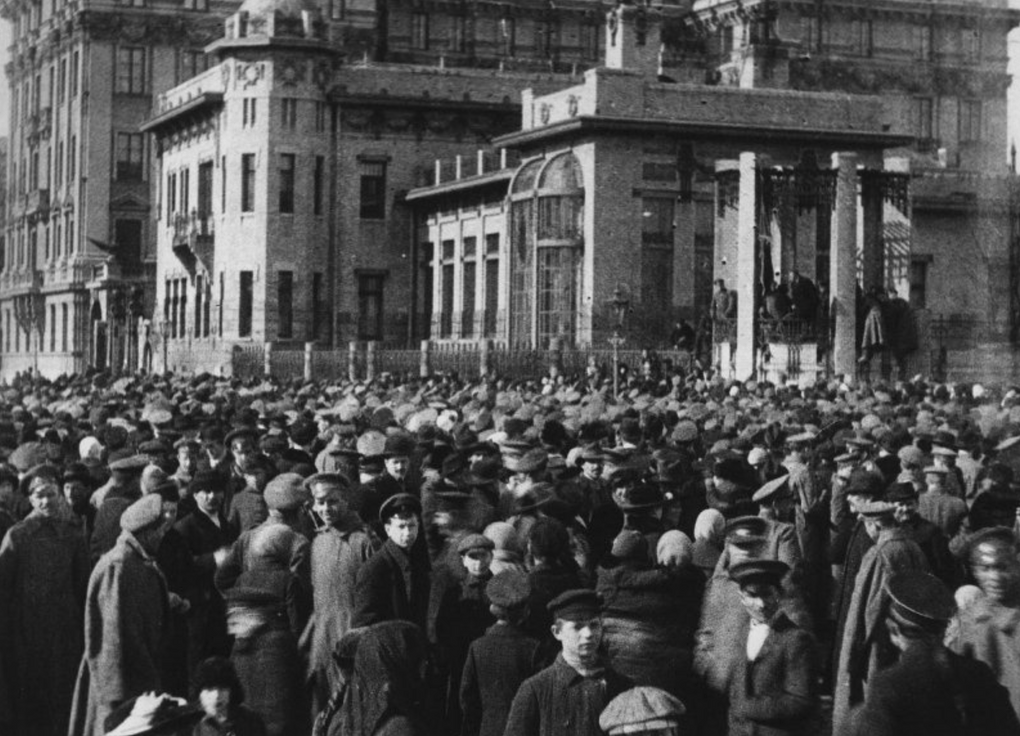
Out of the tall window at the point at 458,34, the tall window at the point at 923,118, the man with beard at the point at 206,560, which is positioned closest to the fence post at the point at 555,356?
the tall window at the point at 458,34

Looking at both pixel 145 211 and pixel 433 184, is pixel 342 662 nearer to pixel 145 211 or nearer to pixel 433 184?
pixel 433 184

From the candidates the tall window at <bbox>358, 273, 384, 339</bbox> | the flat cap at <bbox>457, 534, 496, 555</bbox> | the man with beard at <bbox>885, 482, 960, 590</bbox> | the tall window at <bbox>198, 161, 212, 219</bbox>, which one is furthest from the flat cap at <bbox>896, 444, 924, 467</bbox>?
the tall window at <bbox>198, 161, 212, 219</bbox>

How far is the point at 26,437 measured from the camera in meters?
20.2

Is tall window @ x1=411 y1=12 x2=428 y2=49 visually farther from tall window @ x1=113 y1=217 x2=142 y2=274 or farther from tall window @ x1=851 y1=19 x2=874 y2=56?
tall window @ x1=851 y1=19 x2=874 y2=56

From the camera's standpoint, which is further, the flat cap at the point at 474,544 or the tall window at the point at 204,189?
→ the tall window at the point at 204,189

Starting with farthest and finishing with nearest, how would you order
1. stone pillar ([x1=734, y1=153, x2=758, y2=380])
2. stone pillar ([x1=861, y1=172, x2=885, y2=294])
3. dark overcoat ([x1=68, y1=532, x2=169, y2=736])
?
stone pillar ([x1=861, y1=172, x2=885, y2=294]), stone pillar ([x1=734, y1=153, x2=758, y2=380]), dark overcoat ([x1=68, y1=532, x2=169, y2=736])

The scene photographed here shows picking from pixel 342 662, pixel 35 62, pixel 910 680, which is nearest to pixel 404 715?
pixel 342 662

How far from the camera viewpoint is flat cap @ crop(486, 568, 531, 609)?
33.1 feet

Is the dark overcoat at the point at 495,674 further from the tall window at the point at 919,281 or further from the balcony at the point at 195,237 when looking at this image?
the balcony at the point at 195,237

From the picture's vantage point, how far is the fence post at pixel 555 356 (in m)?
47.2

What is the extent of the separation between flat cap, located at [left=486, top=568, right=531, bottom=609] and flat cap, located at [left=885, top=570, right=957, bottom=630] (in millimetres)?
2118

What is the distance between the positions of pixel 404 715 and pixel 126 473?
5.91 meters

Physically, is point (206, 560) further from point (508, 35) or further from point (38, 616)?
point (508, 35)

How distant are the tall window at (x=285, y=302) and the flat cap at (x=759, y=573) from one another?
2302 inches
